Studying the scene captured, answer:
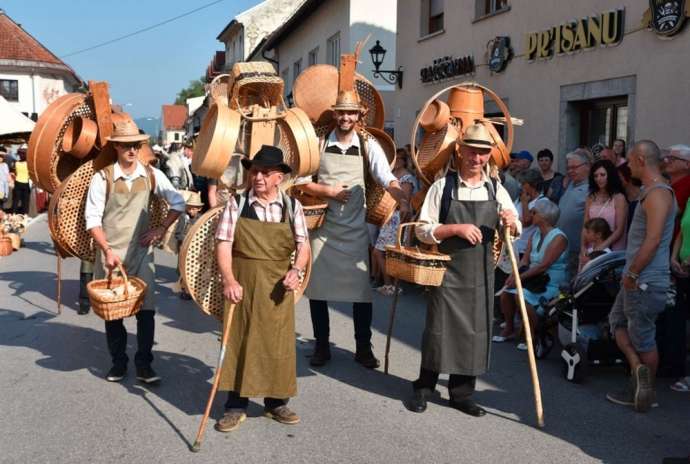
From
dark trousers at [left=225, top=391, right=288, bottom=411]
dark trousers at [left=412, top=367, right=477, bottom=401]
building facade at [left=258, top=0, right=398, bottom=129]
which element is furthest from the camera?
building facade at [left=258, top=0, right=398, bottom=129]

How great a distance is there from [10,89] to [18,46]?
2.88m

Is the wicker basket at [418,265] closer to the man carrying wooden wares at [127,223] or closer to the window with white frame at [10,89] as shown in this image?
the man carrying wooden wares at [127,223]

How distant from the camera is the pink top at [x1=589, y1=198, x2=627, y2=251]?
6.86 m

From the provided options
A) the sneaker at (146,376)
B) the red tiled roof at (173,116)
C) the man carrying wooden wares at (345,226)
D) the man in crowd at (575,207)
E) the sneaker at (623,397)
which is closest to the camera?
the sneaker at (623,397)

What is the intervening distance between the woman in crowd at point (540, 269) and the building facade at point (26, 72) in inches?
1791

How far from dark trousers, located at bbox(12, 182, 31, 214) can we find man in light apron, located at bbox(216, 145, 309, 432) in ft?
58.4

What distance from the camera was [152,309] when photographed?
580 cm

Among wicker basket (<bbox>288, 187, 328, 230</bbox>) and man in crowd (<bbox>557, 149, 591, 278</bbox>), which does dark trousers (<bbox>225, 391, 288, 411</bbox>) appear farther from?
man in crowd (<bbox>557, 149, 591, 278</bbox>)

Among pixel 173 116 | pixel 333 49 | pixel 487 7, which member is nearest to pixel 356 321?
pixel 487 7

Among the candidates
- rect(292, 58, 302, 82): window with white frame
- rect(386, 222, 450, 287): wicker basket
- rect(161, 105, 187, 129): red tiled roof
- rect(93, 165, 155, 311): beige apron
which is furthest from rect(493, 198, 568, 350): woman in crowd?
rect(161, 105, 187, 129): red tiled roof

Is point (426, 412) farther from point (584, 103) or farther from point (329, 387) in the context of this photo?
point (584, 103)

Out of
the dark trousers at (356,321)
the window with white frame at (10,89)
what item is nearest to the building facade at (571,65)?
the dark trousers at (356,321)

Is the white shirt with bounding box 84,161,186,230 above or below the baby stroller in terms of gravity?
above

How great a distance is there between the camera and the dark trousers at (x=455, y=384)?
210 inches
